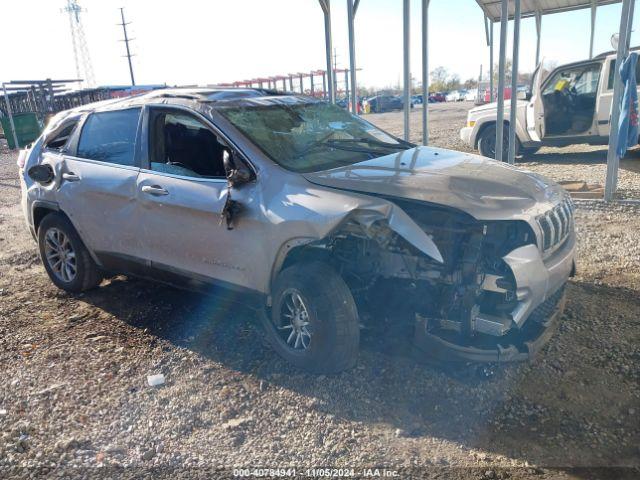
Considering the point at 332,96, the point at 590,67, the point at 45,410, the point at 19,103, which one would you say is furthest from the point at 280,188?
the point at 19,103

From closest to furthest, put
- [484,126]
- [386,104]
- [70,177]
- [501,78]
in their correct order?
[70,177] → [501,78] → [484,126] → [386,104]

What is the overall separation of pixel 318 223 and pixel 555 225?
1.52 meters

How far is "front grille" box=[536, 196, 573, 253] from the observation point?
3316 millimetres

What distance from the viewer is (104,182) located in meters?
4.38

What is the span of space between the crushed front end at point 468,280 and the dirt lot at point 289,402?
0.21m

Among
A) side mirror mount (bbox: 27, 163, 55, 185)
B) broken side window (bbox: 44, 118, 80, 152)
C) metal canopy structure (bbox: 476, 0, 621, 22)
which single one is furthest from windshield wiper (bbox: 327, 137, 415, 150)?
metal canopy structure (bbox: 476, 0, 621, 22)

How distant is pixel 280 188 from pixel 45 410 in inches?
77.7

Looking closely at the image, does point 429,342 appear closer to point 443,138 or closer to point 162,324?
point 162,324

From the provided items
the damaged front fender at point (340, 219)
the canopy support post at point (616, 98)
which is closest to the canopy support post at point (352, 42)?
the canopy support post at point (616, 98)

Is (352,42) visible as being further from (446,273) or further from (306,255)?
(446,273)

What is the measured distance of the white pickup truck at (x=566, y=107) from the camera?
1012cm

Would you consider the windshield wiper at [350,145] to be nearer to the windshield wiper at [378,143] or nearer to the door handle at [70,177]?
the windshield wiper at [378,143]

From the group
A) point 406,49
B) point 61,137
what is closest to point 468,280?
point 61,137

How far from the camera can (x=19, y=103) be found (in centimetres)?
2656
